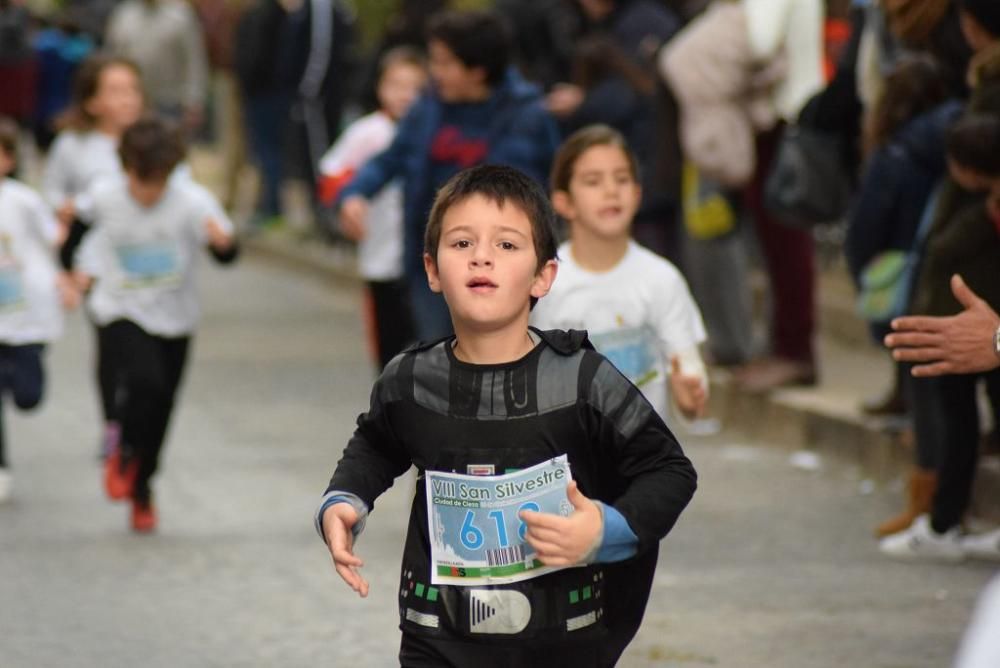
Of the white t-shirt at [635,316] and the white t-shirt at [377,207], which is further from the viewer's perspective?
the white t-shirt at [377,207]

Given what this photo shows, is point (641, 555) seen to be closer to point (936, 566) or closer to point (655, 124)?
point (936, 566)

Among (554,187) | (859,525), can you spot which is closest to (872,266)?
(859,525)

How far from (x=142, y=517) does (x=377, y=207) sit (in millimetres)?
2681

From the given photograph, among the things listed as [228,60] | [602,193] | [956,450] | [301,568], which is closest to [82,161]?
[301,568]

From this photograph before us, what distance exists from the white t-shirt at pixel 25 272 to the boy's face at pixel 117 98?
116cm

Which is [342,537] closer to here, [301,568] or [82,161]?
[301,568]

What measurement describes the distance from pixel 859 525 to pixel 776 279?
6.61 ft

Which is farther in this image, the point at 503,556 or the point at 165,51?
the point at 165,51

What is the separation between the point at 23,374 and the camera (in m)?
8.82

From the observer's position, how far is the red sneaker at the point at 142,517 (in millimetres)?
8430

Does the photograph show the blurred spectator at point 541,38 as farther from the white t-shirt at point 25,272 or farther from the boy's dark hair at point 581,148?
the boy's dark hair at point 581,148

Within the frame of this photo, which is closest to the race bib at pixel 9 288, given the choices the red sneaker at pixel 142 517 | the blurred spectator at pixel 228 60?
the red sneaker at pixel 142 517

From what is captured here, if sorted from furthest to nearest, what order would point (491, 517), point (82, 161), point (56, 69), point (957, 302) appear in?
point (56, 69) → point (82, 161) → point (957, 302) → point (491, 517)

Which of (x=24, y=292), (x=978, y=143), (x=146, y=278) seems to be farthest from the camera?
(x=24, y=292)
